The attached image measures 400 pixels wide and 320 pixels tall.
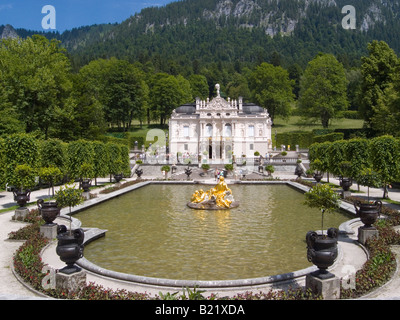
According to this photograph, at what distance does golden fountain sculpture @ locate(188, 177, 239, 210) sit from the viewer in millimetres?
21750

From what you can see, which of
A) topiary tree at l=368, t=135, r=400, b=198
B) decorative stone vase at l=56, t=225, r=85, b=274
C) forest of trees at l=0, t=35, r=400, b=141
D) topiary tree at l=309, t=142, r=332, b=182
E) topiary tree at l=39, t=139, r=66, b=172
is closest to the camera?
decorative stone vase at l=56, t=225, r=85, b=274

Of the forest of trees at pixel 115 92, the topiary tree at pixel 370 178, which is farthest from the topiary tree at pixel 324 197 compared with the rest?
the forest of trees at pixel 115 92

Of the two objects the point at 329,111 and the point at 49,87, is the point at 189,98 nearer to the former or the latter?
the point at 329,111

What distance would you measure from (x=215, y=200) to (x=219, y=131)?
4110 centimetres

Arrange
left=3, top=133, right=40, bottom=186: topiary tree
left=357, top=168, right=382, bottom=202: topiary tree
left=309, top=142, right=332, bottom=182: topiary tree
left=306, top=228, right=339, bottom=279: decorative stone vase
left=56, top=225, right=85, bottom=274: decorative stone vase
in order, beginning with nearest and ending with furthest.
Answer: left=306, top=228, right=339, bottom=279: decorative stone vase < left=56, top=225, right=85, bottom=274: decorative stone vase < left=357, top=168, right=382, bottom=202: topiary tree < left=3, top=133, right=40, bottom=186: topiary tree < left=309, top=142, right=332, bottom=182: topiary tree

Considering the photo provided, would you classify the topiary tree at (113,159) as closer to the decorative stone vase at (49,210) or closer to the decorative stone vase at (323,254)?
the decorative stone vase at (49,210)

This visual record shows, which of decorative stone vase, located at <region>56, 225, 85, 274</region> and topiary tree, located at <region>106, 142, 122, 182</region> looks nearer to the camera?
decorative stone vase, located at <region>56, 225, 85, 274</region>

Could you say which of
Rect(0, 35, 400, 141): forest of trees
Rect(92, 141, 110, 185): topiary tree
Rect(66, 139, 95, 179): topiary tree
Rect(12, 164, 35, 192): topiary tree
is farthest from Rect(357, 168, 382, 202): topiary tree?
Rect(0, 35, 400, 141): forest of trees

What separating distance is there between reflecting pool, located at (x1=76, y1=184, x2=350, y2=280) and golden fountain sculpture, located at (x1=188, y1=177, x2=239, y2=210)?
555 millimetres

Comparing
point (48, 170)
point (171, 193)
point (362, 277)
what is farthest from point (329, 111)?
point (362, 277)

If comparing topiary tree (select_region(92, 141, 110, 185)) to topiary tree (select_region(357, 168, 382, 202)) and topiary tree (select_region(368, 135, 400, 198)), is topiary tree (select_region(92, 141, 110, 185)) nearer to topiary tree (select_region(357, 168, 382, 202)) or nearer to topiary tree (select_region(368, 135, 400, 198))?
topiary tree (select_region(357, 168, 382, 202))

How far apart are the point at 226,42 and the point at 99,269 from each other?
199129mm

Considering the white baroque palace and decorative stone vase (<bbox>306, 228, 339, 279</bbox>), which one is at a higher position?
the white baroque palace

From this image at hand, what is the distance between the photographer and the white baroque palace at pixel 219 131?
204 feet
